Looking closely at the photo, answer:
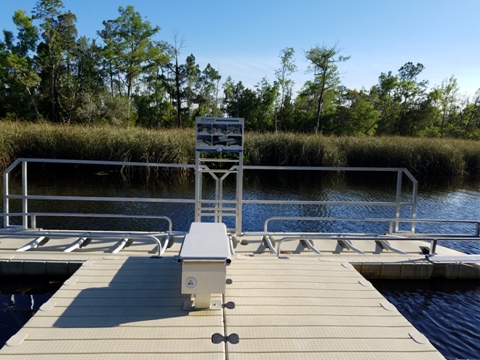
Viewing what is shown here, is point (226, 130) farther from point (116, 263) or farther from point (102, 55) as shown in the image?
point (102, 55)

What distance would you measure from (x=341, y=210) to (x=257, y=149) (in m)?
6.70

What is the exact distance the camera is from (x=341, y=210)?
937cm

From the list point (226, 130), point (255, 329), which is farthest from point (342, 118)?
point (255, 329)

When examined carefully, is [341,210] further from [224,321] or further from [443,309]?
[224,321]

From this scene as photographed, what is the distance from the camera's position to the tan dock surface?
2.36 meters

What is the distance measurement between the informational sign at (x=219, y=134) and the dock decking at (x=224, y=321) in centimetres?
176

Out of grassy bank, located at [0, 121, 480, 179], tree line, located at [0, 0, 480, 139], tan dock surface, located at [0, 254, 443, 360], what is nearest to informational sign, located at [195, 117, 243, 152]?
tan dock surface, located at [0, 254, 443, 360]

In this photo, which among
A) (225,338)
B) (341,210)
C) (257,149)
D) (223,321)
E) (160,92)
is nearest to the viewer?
(225,338)

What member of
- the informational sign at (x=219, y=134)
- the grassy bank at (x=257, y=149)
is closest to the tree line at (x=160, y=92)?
the grassy bank at (x=257, y=149)

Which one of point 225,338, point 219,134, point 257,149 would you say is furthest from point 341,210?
point 225,338

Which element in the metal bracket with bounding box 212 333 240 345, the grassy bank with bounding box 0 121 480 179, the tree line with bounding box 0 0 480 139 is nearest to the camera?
the metal bracket with bounding box 212 333 240 345

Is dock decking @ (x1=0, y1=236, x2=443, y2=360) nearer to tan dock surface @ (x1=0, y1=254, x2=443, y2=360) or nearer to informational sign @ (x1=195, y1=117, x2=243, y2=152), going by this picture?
tan dock surface @ (x1=0, y1=254, x2=443, y2=360)

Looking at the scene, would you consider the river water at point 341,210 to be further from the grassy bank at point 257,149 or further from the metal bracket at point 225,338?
the metal bracket at point 225,338

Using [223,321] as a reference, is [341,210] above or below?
below
